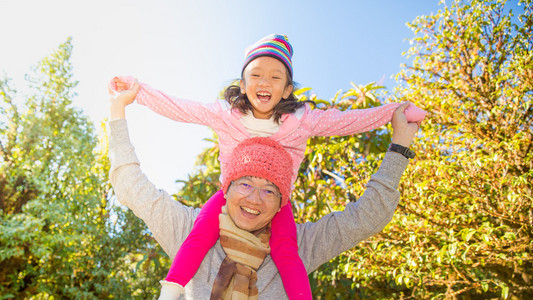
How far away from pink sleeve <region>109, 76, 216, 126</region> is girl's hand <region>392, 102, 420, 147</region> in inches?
32.3

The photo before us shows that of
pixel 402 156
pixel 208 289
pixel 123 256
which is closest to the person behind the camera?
pixel 208 289

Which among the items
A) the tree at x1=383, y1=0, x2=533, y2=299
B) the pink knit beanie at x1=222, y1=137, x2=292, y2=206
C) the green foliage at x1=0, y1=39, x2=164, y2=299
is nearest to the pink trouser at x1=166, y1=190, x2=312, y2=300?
the pink knit beanie at x1=222, y1=137, x2=292, y2=206

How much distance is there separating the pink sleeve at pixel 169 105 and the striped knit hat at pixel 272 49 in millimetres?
312

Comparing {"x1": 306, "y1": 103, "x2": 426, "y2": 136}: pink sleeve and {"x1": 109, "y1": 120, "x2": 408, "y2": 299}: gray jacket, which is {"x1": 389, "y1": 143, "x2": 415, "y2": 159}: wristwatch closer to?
{"x1": 109, "y1": 120, "x2": 408, "y2": 299}: gray jacket

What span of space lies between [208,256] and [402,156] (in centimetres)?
90

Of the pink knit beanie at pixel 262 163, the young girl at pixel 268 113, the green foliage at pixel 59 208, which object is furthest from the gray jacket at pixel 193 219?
the green foliage at pixel 59 208

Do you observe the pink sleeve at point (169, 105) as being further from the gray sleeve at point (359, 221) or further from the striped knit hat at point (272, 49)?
the gray sleeve at point (359, 221)

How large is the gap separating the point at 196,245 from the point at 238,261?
18cm

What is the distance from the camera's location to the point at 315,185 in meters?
4.25

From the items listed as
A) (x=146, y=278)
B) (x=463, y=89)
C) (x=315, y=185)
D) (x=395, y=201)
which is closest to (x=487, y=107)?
(x=463, y=89)

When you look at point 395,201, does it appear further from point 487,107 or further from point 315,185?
point 315,185

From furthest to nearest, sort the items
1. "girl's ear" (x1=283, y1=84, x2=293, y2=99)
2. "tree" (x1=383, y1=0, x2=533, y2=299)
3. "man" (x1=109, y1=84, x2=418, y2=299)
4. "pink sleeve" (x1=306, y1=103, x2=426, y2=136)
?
"tree" (x1=383, y1=0, x2=533, y2=299) < "girl's ear" (x1=283, y1=84, x2=293, y2=99) < "pink sleeve" (x1=306, y1=103, x2=426, y2=136) < "man" (x1=109, y1=84, x2=418, y2=299)

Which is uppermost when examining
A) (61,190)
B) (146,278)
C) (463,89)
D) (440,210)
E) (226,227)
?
(61,190)

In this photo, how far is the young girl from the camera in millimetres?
1630
